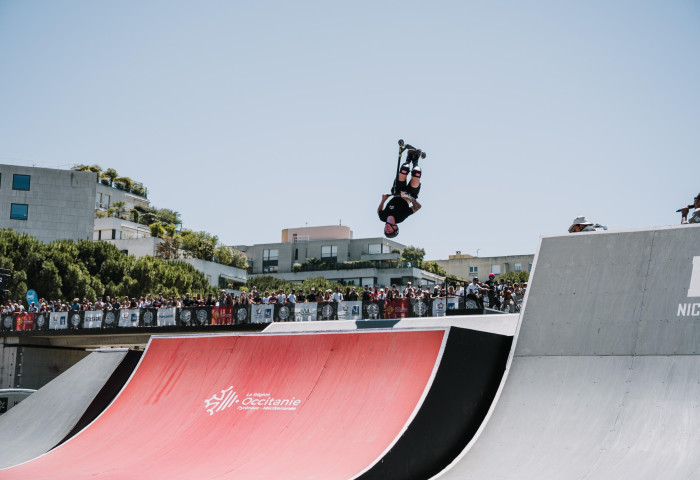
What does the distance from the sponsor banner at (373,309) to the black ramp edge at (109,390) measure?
25.6 feet

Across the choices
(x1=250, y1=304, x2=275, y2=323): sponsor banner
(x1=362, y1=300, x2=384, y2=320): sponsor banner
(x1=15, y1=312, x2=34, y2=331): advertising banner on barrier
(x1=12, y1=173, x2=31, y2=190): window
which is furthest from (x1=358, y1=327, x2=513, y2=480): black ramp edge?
(x1=12, y1=173, x2=31, y2=190): window

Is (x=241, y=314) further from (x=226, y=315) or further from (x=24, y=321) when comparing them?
(x=24, y=321)

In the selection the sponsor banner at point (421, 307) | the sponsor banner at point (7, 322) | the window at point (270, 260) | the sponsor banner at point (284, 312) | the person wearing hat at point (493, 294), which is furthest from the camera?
the window at point (270, 260)

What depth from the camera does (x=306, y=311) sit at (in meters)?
22.4

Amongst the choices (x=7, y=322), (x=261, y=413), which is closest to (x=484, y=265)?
(x=7, y=322)

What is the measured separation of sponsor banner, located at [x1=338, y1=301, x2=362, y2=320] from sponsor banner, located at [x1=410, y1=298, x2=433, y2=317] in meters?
1.72

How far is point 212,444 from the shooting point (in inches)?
441

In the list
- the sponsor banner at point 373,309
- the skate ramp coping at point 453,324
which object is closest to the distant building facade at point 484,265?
the sponsor banner at point 373,309

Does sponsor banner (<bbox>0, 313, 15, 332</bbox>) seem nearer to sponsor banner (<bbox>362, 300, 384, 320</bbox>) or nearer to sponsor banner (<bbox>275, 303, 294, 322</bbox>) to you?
sponsor banner (<bbox>275, 303, 294, 322</bbox>)

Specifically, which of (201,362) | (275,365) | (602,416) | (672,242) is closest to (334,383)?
(275,365)

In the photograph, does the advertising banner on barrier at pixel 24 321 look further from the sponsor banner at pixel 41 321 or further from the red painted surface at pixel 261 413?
the red painted surface at pixel 261 413

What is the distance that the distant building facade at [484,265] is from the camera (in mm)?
77125

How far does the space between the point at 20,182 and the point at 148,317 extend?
132 feet

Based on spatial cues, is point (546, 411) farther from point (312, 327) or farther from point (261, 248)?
point (261, 248)
